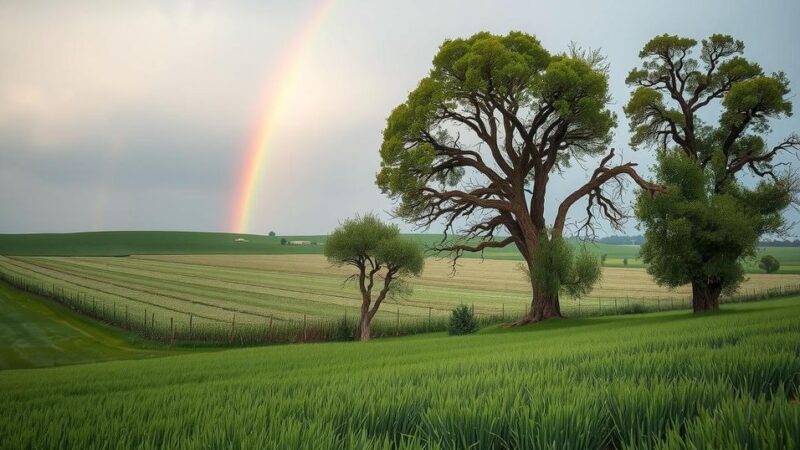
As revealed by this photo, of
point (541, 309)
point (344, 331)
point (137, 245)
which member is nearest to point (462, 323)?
point (541, 309)

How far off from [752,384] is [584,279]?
34492 millimetres

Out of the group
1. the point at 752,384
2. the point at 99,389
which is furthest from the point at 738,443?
the point at 99,389

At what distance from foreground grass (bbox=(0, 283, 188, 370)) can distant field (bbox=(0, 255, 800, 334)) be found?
3.70 meters

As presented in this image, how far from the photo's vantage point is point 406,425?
15.4ft

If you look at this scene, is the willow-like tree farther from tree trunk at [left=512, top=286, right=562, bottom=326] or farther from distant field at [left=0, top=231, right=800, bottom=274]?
distant field at [left=0, top=231, right=800, bottom=274]

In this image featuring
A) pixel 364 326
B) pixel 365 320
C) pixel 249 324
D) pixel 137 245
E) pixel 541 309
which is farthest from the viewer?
pixel 137 245

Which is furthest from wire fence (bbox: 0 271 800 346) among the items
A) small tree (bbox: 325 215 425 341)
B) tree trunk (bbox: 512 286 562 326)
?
tree trunk (bbox: 512 286 562 326)

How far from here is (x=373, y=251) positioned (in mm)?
47562

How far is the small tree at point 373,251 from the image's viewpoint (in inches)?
1827

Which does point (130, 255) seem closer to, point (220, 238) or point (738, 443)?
point (220, 238)

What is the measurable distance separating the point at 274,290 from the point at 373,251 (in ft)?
99.7

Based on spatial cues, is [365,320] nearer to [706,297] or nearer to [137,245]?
[706,297]

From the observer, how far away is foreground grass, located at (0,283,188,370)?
108 feet

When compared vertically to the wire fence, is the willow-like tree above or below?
above
